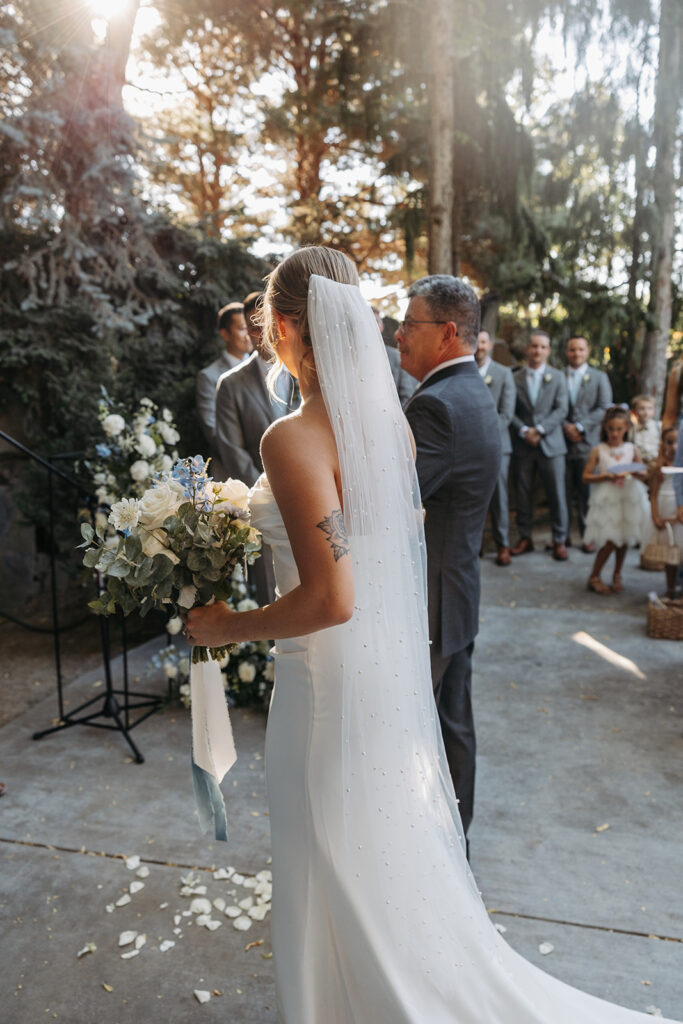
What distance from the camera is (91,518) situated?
14.7ft

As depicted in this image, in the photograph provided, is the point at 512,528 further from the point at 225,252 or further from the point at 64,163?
the point at 64,163

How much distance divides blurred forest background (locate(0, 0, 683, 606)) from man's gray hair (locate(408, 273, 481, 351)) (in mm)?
3937

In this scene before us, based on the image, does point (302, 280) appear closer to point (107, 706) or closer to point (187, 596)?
point (187, 596)

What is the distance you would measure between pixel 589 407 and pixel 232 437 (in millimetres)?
4928

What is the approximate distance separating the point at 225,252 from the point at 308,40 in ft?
15.7

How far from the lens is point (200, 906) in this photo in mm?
2795

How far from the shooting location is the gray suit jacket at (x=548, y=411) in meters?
8.08

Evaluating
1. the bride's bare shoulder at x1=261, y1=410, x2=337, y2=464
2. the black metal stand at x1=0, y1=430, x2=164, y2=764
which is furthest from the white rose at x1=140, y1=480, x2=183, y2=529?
the black metal stand at x1=0, y1=430, x2=164, y2=764

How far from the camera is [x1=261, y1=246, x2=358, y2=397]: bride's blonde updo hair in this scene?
177 cm

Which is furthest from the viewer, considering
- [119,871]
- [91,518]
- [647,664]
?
[647,664]

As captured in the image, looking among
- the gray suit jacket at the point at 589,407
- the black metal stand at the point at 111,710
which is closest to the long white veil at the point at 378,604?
the black metal stand at the point at 111,710

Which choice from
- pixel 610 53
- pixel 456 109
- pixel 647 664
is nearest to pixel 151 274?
pixel 456 109

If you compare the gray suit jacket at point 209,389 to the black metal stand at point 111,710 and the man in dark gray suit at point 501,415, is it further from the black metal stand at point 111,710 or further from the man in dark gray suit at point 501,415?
the man in dark gray suit at point 501,415

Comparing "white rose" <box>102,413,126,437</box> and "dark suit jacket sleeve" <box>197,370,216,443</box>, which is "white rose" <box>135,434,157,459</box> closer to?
"white rose" <box>102,413,126,437</box>
